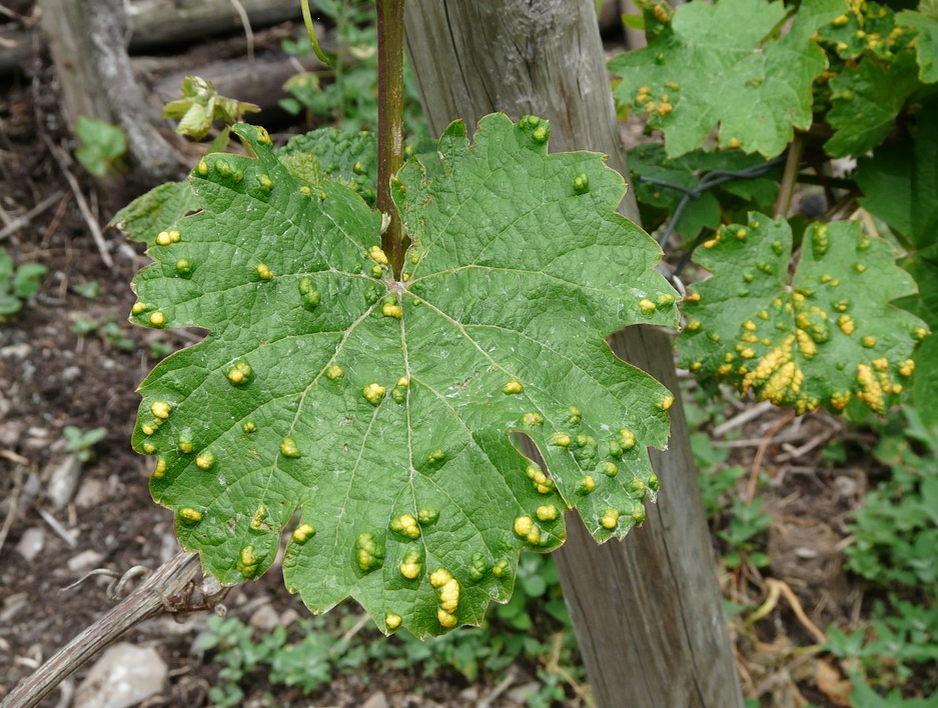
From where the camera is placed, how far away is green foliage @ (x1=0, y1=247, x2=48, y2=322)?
3414 mm

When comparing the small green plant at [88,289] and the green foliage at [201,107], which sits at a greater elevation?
the green foliage at [201,107]

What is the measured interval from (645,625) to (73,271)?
10.7ft

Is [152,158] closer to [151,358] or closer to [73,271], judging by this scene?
[73,271]

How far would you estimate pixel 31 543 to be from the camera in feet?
9.65

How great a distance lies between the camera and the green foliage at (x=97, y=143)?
356cm

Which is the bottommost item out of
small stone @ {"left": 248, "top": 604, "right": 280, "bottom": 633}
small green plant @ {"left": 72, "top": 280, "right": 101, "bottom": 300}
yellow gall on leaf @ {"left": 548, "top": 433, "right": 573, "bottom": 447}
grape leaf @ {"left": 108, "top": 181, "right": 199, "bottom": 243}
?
small stone @ {"left": 248, "top": 604, "right": 280, "bottom": 633}

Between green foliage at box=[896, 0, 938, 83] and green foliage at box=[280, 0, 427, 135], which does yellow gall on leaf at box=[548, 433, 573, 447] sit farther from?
Answer: green foliage at box=[280, 0, 427, 135]

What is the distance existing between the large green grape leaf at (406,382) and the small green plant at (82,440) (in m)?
2.44

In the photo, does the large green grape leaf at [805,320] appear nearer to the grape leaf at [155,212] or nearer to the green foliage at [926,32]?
the green foliage at [926,32]

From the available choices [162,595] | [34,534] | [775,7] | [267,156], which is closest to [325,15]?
[34,534]

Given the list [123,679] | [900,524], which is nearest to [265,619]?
[123,679]

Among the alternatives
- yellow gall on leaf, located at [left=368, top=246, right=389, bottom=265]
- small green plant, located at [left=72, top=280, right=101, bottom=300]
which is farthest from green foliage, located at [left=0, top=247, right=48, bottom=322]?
yellow gall on leaf, located at [left=368, top=246, right=389, bottom=265]

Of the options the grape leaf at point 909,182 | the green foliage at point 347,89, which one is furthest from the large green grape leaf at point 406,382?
the green foliage at point 347,89

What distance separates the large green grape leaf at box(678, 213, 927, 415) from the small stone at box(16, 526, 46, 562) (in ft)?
8.92
